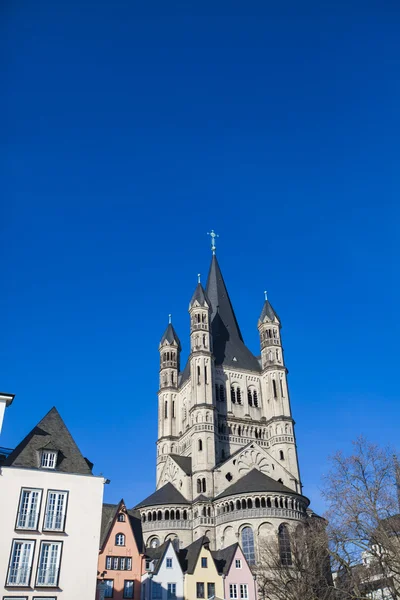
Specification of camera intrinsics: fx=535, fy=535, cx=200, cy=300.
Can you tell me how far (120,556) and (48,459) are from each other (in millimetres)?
11887

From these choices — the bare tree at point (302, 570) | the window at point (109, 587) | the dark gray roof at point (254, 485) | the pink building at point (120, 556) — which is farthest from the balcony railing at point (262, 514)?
the window at point (109, 587)

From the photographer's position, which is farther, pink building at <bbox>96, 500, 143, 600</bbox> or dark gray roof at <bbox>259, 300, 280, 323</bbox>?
dark gray roof at <bbox>259, 300, 280, 323</bbox>

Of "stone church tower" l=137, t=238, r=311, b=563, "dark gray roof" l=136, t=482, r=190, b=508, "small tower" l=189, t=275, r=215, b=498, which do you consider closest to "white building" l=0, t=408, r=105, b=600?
"stone church tower" l=137, t=238, r=311, b=563

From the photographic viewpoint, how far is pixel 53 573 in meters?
27.0

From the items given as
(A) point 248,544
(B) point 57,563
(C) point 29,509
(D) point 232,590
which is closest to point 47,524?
(C) point 29,509

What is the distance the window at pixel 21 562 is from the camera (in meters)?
26.1

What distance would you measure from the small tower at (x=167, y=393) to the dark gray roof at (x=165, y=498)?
10303 mm

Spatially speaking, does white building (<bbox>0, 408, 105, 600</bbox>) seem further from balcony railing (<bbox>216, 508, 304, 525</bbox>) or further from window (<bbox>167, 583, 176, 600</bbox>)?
balcony railing (<bbox>216, 508, 304, 525</bbox>)

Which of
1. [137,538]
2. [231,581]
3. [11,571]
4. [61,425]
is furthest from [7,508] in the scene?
[231,581]

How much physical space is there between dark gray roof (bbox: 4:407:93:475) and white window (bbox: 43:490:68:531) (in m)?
1.31

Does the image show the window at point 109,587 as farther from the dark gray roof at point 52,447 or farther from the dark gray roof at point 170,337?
the dark gray roof at point 170,337

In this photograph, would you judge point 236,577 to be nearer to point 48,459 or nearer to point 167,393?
point 48,459

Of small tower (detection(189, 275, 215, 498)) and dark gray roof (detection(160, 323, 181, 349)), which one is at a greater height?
dark gray roof (detection(160, 323, 181, 349))

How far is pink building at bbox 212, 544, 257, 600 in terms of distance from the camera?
4162 cm
